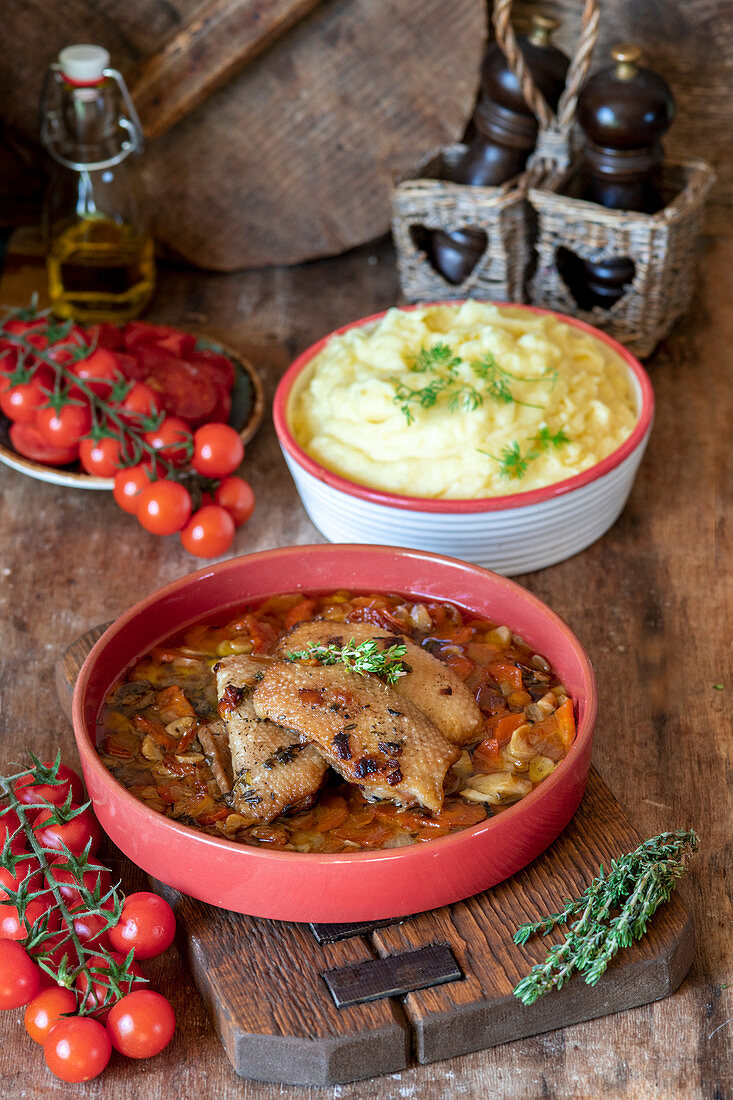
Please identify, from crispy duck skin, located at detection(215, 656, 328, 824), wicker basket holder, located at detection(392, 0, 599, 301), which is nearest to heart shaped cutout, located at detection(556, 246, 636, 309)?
wicker basket holder, located at detection(392, 0, 599, 301)

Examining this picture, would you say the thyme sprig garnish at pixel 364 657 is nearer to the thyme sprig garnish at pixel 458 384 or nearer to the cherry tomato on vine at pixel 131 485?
the thyme sprig garnish at pixel 458 384

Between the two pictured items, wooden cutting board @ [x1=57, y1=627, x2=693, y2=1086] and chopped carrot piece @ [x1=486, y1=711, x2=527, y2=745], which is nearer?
wooden cutting board @ [x1=57, y1=627, x2=693, y2=1086]

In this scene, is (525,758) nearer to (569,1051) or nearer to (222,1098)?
(569,1051)

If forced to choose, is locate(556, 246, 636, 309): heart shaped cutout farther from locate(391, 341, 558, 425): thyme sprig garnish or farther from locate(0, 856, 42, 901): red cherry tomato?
locate(0, 856, 42, 901): red cherry tomato

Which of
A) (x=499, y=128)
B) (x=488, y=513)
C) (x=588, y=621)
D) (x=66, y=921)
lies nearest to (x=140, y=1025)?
(x=66, y=921)

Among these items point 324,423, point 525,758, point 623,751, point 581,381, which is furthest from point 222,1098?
point 581,381

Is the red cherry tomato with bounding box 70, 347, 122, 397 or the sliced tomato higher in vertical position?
the red cherry tomato with bounding box 70, 347, 122, 397

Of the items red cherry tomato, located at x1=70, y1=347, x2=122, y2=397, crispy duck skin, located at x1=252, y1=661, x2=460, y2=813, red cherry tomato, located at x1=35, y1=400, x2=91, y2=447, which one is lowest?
red cherry tomato, located at x1=35, y1=400, x2=91, y2=447
